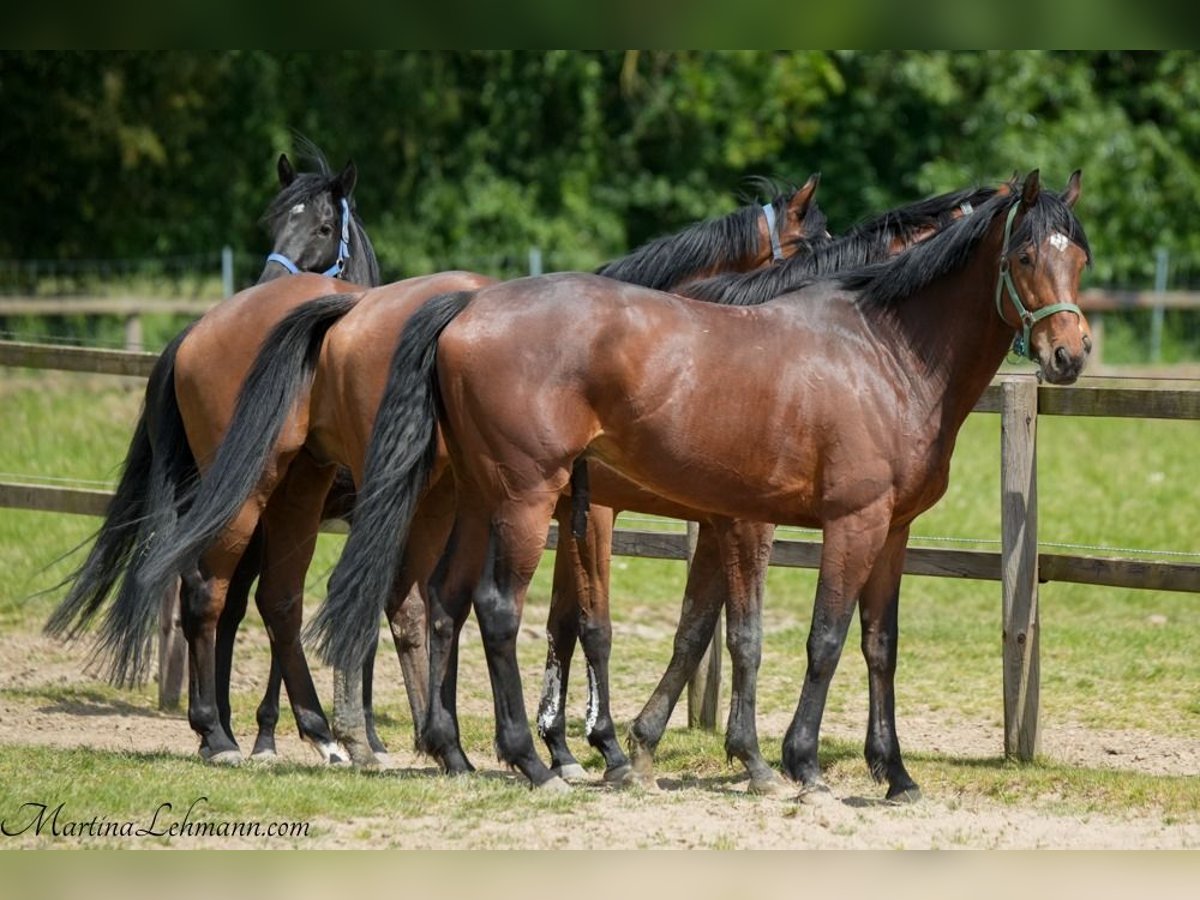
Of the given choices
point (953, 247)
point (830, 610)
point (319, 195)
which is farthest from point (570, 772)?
point (319, 195)

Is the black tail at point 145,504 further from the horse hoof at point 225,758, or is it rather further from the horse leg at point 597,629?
the horse leg at point 597,629

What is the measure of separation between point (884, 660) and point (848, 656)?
3.04 metres

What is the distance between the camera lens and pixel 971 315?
5309 mm

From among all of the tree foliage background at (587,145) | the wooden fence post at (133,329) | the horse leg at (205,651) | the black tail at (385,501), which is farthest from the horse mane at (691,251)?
the tree foliage background at (587,145)

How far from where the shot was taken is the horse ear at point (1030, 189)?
4891mm

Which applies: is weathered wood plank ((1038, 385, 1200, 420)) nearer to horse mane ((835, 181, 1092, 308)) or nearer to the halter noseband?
horse mane ((835, 181, 1092, 308))

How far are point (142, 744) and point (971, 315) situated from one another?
3899mm

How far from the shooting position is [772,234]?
644 cm

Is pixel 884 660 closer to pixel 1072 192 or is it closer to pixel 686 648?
pixel 686 648

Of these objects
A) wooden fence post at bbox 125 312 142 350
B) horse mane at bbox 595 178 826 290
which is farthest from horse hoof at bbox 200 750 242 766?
wooden fence post at bbox 125 312 142 350

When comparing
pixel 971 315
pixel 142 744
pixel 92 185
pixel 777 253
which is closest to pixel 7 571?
pixel 142 744

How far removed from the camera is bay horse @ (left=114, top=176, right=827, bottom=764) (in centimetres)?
571

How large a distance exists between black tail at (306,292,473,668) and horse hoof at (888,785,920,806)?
6.28 feet

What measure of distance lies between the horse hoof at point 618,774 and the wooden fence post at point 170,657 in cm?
270
